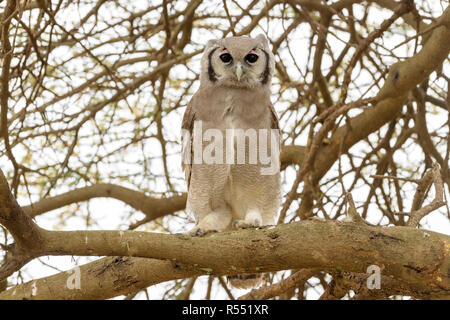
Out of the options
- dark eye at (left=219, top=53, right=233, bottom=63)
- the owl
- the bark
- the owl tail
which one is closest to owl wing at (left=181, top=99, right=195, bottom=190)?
the owl

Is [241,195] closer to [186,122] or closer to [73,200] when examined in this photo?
[186,122]

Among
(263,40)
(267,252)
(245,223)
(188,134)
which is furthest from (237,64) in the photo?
(267,252)

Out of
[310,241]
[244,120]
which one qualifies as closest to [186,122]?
[244,120]

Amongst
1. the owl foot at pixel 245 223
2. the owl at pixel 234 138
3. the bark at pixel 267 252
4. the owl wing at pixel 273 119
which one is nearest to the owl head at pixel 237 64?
the owl at pixel 234 138

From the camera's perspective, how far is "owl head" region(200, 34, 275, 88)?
3.96 meters

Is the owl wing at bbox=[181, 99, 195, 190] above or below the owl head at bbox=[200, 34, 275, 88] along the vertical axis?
below

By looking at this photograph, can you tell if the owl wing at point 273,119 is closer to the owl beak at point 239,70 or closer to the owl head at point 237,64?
the owl head at point 237,64

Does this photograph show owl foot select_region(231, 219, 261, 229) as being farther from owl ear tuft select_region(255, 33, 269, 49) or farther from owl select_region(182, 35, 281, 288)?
owl ear tuft select_region(255, 33, 269, 49)

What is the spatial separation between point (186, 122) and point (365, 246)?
6.61ft

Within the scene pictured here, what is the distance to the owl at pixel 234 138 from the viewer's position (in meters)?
3.93

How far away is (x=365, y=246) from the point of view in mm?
2461

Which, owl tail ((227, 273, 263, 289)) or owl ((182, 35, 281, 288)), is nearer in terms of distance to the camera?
owl ((182, 35, 281, 288))

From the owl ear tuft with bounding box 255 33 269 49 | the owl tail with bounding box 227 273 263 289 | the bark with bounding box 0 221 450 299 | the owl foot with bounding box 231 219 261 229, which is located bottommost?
the bark with bounding box 0 221 450 299
